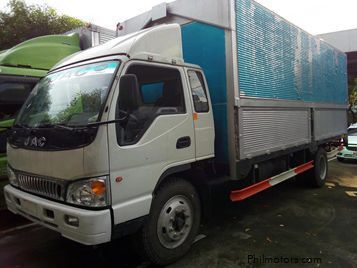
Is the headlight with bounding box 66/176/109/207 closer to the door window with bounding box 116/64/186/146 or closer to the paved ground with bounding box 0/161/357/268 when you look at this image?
the door window with bounding box 116/64/186/146

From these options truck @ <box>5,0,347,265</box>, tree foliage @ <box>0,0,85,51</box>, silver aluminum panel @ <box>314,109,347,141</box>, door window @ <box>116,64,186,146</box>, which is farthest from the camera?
tree foliage @ <box>0,0,85,51</box>

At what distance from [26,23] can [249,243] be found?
11.6 m

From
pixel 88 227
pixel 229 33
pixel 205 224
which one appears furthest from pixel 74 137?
pixel 205 224

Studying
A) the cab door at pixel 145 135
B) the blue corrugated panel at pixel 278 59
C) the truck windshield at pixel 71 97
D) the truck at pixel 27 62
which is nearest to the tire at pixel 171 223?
the cab door at pixel 145 135

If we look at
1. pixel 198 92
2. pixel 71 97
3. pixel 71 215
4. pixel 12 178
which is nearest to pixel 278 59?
pixel 198 92

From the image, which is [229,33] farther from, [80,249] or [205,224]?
[80,249]

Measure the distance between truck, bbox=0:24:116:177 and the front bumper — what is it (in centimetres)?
217

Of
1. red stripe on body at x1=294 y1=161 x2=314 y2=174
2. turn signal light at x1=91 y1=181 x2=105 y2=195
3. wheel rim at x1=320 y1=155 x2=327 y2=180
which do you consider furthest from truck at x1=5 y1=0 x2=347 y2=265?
wheel rim at x1=320 y1=155 x2=327 y2=180

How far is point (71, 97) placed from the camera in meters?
3.07

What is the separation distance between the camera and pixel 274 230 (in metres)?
4.33

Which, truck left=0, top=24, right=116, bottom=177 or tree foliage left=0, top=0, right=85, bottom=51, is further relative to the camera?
tree foliage left=0, top=0, right=85, bottom=51

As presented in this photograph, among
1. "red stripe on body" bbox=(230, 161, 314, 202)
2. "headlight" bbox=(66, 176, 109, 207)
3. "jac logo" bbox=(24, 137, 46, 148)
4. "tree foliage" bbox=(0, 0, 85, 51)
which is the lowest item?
"red stripe on body" bbox=(230, 161, 314, 202)

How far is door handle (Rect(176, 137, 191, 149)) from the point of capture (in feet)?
11.0

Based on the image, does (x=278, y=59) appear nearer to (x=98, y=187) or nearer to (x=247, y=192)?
(x=247, y=192)
